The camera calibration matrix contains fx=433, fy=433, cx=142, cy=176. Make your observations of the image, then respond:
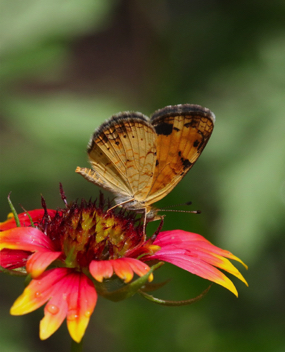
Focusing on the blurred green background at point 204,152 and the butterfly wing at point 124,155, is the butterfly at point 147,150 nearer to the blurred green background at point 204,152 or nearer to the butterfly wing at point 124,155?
the butterfly wing at point 124,155

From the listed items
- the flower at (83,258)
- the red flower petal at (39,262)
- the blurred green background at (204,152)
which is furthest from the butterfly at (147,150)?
the blurred green background at (204,152)

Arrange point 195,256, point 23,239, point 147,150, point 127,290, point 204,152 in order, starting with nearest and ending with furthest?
point 127,290
point 23,239
point 195,256
point 147,150
point 204,152

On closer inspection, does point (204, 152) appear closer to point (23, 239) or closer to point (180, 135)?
point (180, 135)

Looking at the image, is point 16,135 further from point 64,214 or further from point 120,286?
point 120,286

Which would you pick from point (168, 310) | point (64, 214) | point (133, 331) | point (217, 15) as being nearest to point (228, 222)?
point (168, 310)

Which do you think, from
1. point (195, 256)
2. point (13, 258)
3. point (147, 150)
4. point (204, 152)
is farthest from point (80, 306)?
point (204, 152)

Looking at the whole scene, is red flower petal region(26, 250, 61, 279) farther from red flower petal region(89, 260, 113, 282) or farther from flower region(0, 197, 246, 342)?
red flower petal region(89, 260, 113, 282)

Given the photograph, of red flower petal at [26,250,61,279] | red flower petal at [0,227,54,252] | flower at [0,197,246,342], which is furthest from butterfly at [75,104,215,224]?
red flower petal at [26,250,61,279]
